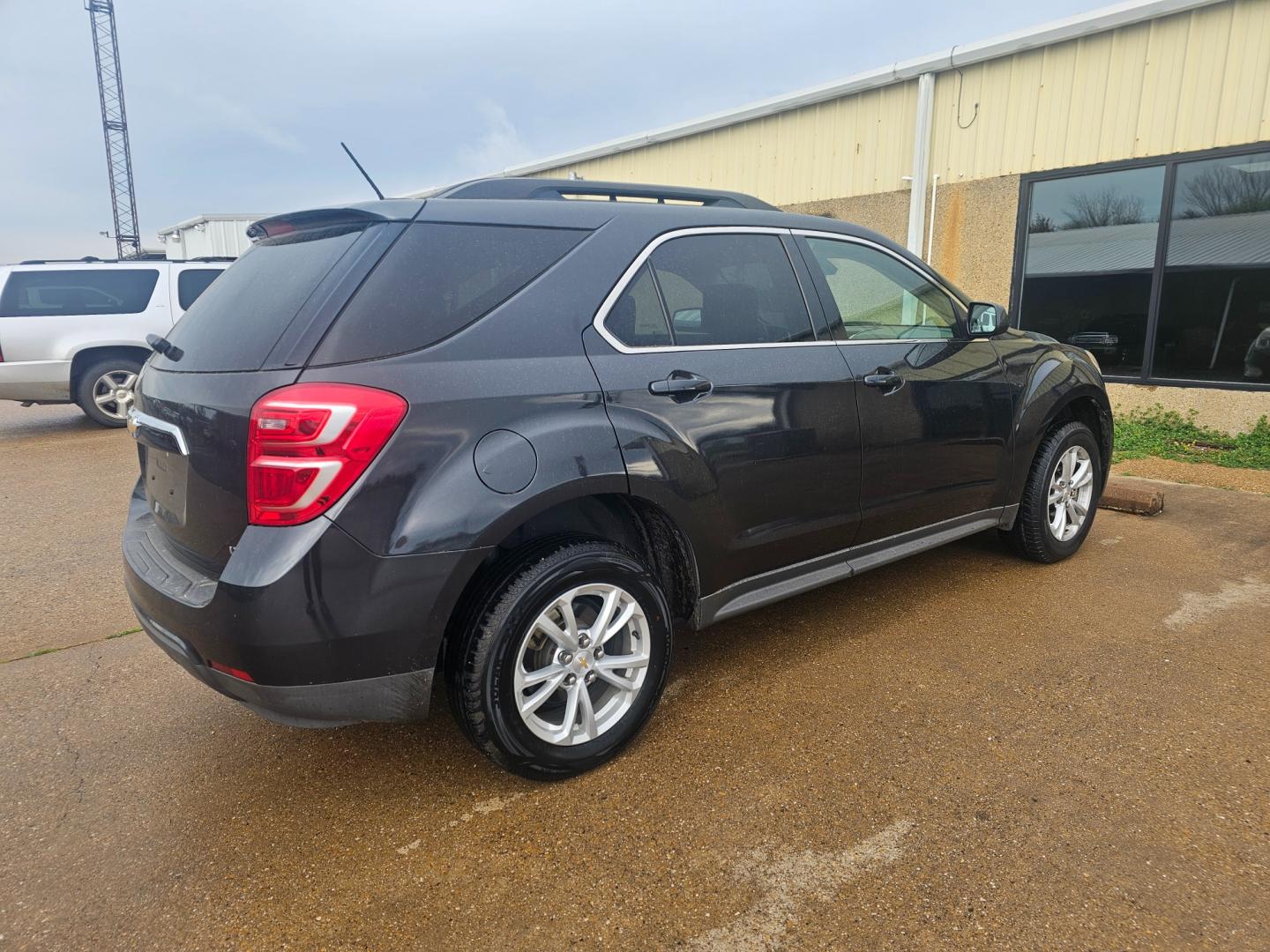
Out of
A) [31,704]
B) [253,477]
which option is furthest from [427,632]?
[31,704]

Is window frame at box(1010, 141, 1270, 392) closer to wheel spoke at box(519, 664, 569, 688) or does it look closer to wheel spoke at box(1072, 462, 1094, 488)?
wheel spoke at box(1072, 462, 1094, 488)

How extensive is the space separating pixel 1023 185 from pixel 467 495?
25.4 ft

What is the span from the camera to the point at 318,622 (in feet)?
6.91

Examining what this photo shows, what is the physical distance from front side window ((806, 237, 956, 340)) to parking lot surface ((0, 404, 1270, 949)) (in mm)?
1307

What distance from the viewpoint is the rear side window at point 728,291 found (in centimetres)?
282

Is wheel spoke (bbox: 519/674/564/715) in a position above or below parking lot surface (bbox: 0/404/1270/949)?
above

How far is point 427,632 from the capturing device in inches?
88.9

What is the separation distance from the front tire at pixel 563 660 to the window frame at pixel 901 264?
4.59 feet

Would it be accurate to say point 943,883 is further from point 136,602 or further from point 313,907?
point 136,602

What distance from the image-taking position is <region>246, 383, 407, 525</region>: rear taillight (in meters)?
2.08

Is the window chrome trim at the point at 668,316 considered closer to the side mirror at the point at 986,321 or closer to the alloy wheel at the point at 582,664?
the alloy wheel at the point at 582,664

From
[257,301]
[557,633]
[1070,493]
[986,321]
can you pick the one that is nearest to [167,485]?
[257,301]

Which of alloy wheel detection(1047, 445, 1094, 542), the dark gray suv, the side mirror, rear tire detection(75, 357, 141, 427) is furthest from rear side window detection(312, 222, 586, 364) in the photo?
rear tire detection(75, 357, 141, 427)

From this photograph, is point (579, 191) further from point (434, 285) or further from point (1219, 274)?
point (1219, 274)
